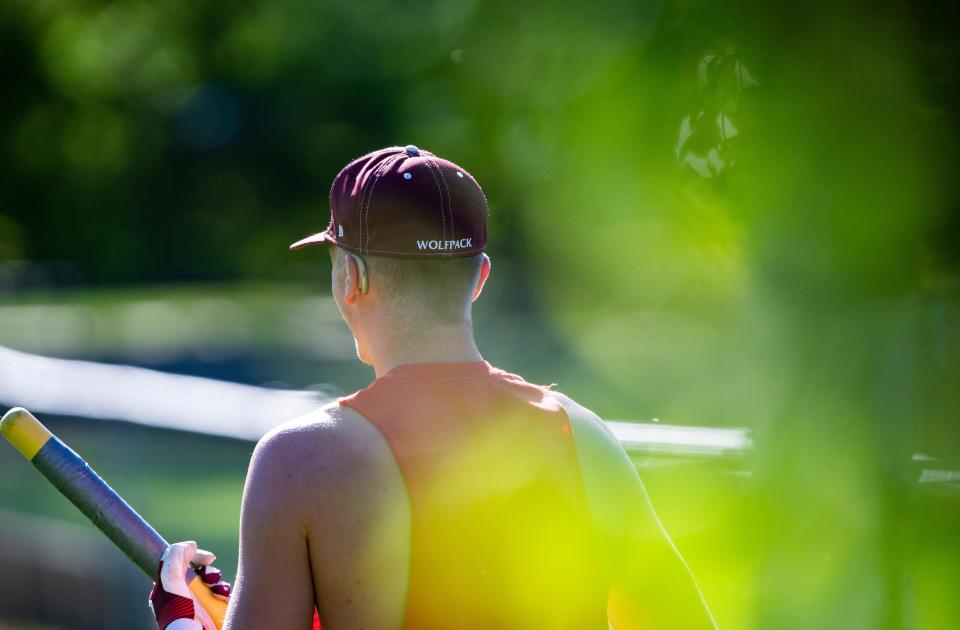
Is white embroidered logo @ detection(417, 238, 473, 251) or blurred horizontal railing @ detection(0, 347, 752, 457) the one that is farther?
blurred horizontal railing @ detection(0, 347, 752, 457)

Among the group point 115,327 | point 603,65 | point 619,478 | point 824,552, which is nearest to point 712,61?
point 603,65

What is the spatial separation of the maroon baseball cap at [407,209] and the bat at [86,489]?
0.75 metres

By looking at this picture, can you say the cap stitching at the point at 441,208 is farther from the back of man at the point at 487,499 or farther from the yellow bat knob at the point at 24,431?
the yellow bat knob at the point at 24,431

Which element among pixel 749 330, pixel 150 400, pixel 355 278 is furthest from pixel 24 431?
pixel 150 400

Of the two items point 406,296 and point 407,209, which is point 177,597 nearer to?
point 406,296

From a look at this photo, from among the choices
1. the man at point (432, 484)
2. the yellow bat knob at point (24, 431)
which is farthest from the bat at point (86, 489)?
the man at point (432, 484)

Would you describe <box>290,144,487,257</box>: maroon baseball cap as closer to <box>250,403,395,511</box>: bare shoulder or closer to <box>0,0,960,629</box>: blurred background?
<box>250,403,395,511</box>: bare shoulder

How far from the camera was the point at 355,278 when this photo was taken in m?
2.12

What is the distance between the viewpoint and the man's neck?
82.2 inches

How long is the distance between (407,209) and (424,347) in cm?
23

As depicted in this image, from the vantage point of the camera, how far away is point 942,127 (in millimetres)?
4035

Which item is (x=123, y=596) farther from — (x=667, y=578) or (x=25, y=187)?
(x=25, y=187)

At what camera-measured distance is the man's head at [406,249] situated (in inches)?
82.5

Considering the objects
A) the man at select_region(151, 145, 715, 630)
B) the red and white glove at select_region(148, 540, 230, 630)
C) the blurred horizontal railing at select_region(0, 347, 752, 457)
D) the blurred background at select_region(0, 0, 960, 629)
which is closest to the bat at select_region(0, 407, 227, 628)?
the red and white glove at select_region(148, 540, 230, 630)
